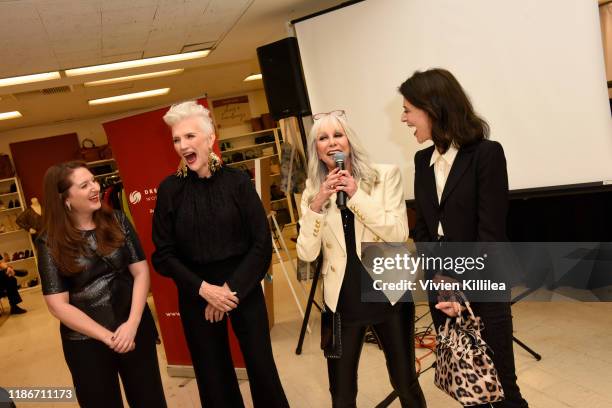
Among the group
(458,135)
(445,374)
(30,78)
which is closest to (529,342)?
(445,374)

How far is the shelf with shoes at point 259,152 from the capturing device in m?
10.9

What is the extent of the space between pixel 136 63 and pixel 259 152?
19.3 ft

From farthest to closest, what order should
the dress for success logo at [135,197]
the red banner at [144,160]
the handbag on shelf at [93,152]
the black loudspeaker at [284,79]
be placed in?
the handbag on shelf at [93,152] → the black loudspeaker at [284,79] → the dress for success logo at [135,197] → the red banner at [144,160]

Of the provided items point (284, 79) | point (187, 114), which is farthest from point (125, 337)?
point (284, 79)

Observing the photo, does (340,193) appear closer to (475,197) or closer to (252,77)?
(475,197)

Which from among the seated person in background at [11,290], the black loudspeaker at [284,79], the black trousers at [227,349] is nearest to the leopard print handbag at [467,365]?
the black trousers at [227,349]

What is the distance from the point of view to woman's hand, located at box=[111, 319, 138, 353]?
2.15 metres

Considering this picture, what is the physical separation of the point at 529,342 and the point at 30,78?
5208 mm

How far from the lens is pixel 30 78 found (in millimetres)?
5043

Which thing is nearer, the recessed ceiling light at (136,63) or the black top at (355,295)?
the black top at (355,295)

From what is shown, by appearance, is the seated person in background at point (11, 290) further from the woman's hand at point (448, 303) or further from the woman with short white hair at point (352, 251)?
the woman's hand at point (448, 303)

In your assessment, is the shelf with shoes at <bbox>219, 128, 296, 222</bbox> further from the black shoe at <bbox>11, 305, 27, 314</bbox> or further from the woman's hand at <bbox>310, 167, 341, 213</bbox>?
the woman's hand at <bbox>310, 167, 341, 213</bbox>

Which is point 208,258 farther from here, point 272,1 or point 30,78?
point 30,78

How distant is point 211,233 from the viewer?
7.23ft
